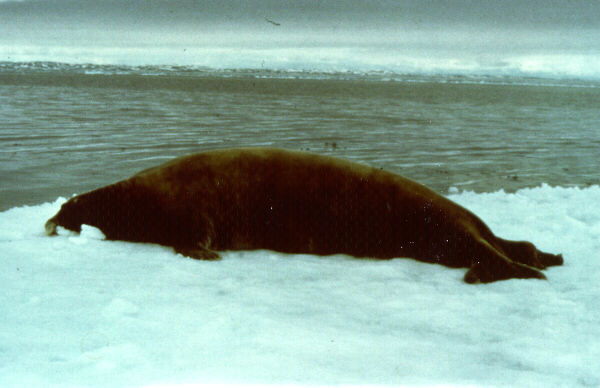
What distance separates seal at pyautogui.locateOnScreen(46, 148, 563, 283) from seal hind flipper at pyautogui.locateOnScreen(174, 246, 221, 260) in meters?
0.01

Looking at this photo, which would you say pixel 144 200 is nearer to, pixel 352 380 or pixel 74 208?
pixel 74 208

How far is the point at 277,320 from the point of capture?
2.90 metres

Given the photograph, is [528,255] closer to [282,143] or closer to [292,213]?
[292,213]

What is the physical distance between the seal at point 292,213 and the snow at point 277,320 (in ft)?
0.55

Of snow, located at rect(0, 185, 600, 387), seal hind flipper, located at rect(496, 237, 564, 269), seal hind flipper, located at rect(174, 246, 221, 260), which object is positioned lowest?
seal hind flipper, located at rect(174, 246, 221, 260)

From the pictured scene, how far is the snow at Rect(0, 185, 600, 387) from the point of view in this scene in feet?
7.48

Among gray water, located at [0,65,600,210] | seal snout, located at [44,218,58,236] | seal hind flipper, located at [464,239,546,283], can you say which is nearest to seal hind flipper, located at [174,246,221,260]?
seal snout, located at [44,218,58,236]

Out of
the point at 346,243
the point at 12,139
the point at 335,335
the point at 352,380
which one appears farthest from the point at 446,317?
the point at 12,139

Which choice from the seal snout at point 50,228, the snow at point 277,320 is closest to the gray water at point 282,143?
the seal snout at point 50,228

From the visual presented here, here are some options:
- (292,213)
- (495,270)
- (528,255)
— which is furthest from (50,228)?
(528,255)

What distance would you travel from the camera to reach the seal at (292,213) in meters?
4.32

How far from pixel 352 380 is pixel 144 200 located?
108 inches

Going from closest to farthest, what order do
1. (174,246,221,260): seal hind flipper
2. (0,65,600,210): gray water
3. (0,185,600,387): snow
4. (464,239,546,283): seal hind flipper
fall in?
(0,185,600,387): snow < (464,239,546,283): seal hind flipper < (174,246,221,260): seal hind flipper < (0,65,600,210): gray water

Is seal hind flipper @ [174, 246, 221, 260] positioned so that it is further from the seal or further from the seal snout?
the seal snout
